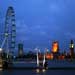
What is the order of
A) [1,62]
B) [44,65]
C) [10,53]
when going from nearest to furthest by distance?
[44,65] < [1,62] < [10,53]

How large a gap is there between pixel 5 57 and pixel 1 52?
8.98m

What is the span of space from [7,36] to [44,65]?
3745 centimetres

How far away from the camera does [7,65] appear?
6826 inches

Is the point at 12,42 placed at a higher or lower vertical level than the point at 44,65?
higher

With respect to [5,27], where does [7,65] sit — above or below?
below

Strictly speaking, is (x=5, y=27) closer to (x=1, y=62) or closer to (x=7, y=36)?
(x=7, y=36)

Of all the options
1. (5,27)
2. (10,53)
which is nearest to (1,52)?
(10,53)

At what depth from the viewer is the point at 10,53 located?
186 meters

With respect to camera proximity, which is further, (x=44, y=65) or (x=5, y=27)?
(x=5, y=27)

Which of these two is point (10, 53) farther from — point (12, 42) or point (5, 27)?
point (5, 27)

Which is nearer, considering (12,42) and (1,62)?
(1,62)

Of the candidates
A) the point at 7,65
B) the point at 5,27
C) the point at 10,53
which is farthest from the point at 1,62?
the point at 5,27

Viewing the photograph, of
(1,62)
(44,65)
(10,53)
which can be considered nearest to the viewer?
(44,65)

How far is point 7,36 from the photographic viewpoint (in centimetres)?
18912
